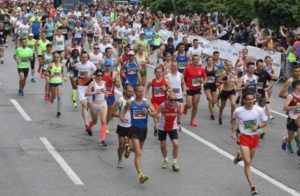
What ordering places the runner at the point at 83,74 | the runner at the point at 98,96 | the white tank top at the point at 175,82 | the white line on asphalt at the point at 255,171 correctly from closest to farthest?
the white line on asphalt at the point at 255,171, the runner at the point at 98,96, the white tank top at the point at 175,82, the runner at the point at 83,74

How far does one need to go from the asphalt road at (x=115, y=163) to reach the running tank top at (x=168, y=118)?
2.68ft

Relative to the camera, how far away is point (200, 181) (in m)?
12.5

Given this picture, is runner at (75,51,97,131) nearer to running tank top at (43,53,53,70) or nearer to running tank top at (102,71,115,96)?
running tank top at (102,71,115,96)

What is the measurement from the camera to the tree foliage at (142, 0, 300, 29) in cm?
2567

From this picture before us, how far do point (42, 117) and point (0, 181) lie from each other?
5.94 metres

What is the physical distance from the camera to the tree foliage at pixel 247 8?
25.7 m

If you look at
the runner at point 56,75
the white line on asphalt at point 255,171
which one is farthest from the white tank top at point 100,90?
the runner at point 56,75

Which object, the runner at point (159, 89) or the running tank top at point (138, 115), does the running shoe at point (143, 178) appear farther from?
the runner at point (159, 89)

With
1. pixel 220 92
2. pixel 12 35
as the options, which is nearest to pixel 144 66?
pixel 220 92

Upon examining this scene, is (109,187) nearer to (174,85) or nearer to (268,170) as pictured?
(268,170)

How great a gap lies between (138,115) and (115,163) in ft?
4.77

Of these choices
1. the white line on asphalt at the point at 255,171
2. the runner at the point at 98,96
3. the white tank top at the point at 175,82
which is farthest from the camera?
the white tank top at the point at 175,82

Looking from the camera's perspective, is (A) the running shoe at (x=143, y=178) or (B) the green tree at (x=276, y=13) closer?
(A) the running shoe at (x=143, y=178)

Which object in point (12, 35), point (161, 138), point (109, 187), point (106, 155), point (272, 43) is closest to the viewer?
point (109, 187)
